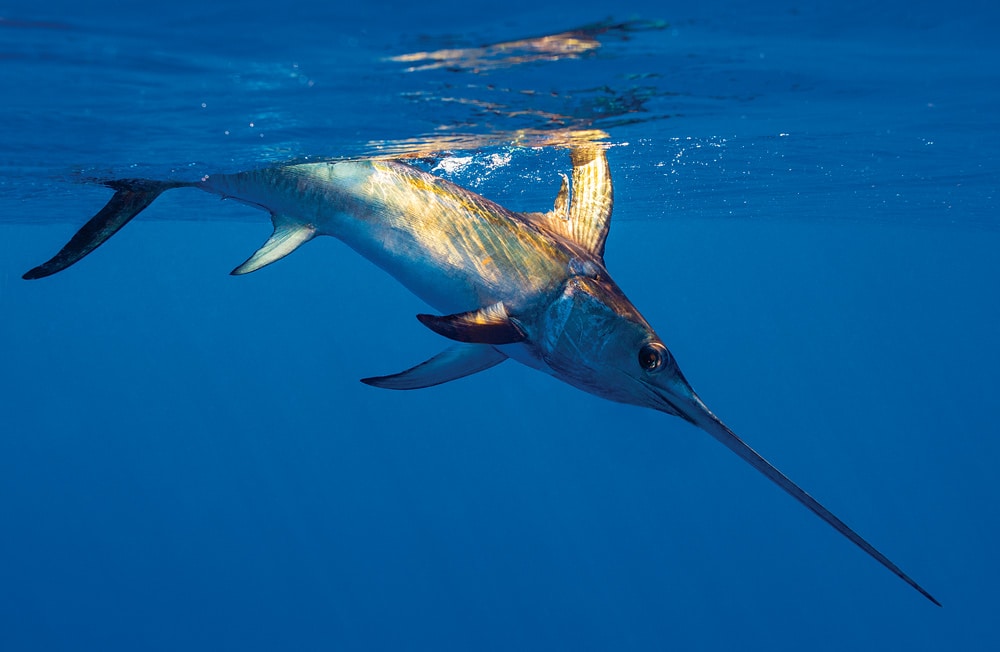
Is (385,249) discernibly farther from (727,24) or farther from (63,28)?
(727,24)

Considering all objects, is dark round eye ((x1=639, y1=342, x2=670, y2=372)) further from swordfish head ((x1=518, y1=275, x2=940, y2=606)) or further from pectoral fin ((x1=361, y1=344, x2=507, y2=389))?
pectoral fin ((x1=361, y1=344, x2=507, y2=389))

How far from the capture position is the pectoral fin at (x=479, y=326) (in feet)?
10.6

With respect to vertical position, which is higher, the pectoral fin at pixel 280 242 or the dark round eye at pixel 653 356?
the pectoral fin at pixel 280 242

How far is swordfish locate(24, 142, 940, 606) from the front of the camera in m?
3.38

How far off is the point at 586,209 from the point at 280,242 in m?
1.93

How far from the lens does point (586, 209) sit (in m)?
4.35

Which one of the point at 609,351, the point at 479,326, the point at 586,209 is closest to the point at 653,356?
the point at 609,351

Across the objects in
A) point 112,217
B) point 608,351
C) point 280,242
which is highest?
point 112,217

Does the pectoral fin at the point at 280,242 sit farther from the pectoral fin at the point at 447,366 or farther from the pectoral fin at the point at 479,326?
the pectoral fin at the point at 479,326

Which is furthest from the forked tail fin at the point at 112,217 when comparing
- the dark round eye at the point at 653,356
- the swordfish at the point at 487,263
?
the dark round eye at the point at 653,356

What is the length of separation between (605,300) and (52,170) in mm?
11038

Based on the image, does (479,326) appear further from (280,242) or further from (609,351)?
(280,242)

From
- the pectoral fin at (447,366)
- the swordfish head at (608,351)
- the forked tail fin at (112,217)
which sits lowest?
the pectoral fin at (447,366)

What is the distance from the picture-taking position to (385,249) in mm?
4254
